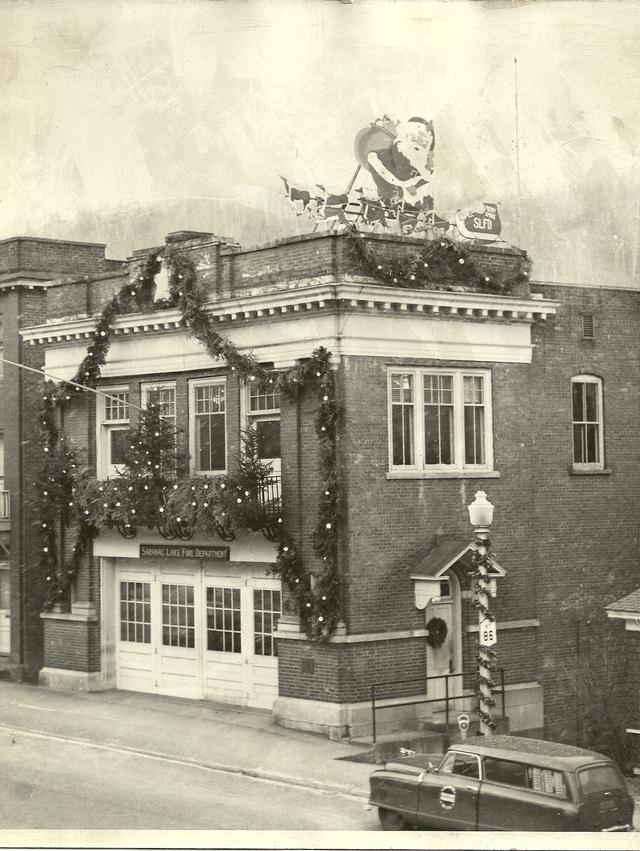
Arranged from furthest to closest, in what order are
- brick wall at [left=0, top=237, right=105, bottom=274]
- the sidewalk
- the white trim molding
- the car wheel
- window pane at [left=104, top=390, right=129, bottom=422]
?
brick wall at [left=0, top=237, right=105, bottom=274]
window pane at [left=104, top=390, right=129, bottom=422]
the white trim molding
the sidewalk
the car wheel

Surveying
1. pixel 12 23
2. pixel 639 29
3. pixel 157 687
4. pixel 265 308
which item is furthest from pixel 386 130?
pixel 157 687

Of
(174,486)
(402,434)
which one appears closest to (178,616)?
(174,486)

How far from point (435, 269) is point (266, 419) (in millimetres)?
4061

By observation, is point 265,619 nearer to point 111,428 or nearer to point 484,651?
point 111,428

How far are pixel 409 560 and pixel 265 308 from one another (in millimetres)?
5091

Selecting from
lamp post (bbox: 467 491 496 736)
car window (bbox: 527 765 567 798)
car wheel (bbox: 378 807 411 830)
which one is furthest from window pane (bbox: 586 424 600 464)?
car window (bbox: 527 765 567 798)

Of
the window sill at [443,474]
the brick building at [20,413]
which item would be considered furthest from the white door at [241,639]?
the brick building at [20,413]

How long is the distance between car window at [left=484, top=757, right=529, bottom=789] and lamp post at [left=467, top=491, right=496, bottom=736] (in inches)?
133

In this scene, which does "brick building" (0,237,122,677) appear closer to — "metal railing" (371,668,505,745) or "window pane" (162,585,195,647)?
"window pane" (162,585,195,647)

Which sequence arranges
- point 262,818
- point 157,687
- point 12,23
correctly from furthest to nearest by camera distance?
point 157,687 → point 12,23 → point 262,818

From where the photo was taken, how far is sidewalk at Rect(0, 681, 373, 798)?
23.0 meters

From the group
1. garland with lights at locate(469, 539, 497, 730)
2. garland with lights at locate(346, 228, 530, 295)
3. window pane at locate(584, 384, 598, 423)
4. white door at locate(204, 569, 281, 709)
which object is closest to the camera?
garland with lights at locate(469, 539, 497, 730)

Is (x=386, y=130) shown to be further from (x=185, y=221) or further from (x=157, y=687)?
(x=157, y=687)

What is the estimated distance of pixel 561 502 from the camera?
28453 millimetres
